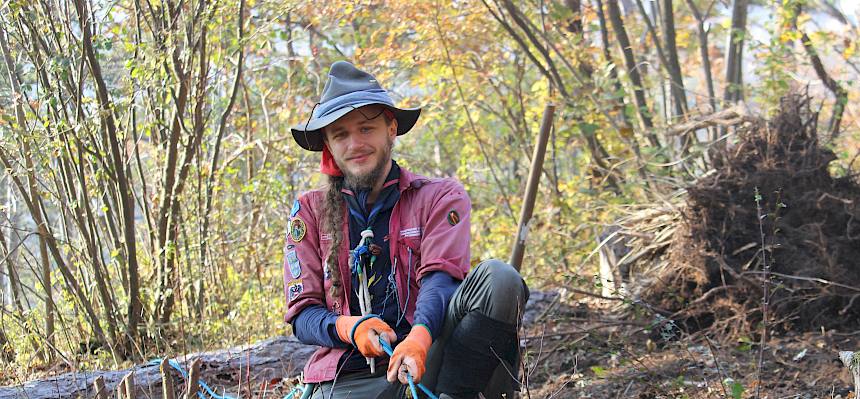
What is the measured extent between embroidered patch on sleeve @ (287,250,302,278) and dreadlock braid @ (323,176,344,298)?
0.13m

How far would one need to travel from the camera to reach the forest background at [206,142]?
453cm

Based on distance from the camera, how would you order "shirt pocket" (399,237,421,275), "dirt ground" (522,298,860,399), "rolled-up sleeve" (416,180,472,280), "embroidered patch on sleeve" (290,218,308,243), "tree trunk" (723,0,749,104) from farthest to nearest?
"tree trunk" (723,0,749,104), "dirt ground" (522,298,860,399), "embroidered patch on sleeve" (290,218,308,243), "shirt pocket" (399,237,421,275), "rolled-up sleeve" (416,180,472,280)

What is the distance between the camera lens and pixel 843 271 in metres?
4.28

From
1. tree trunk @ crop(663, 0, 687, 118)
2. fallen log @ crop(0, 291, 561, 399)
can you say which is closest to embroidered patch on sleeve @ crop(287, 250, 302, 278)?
fallen log @ crop(0, 291, 561, 399)

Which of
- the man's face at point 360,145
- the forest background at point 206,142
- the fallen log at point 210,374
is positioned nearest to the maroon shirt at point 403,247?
the man's face at point 360,145

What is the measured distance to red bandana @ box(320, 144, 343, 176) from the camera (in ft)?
10.2

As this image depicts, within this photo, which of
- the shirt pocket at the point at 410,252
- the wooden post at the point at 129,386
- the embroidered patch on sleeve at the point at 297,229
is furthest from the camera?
the embroidered patch on sleeve at the point at 297,229

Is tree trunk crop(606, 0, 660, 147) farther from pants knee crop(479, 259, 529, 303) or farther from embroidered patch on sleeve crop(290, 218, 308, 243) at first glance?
pants knee crop(479, 259, 529, 303)

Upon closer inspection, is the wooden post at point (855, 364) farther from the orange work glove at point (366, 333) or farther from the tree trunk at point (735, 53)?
the tree trunk at point (735, 53)

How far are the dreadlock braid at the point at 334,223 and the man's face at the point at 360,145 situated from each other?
68 millimetres

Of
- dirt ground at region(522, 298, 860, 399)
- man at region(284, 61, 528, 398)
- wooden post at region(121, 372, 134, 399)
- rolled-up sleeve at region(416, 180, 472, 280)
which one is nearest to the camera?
wooden post at region(121, 372, 134, 399)

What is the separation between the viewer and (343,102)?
295 cm

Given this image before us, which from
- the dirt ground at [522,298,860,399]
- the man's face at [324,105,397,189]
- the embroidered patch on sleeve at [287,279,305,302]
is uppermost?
the man's face at [324,105,397,189]

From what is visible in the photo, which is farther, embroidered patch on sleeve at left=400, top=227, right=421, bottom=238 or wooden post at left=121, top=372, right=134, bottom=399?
embroidered patch on sleeve at left=400, top=227, right=421, bottom=238
